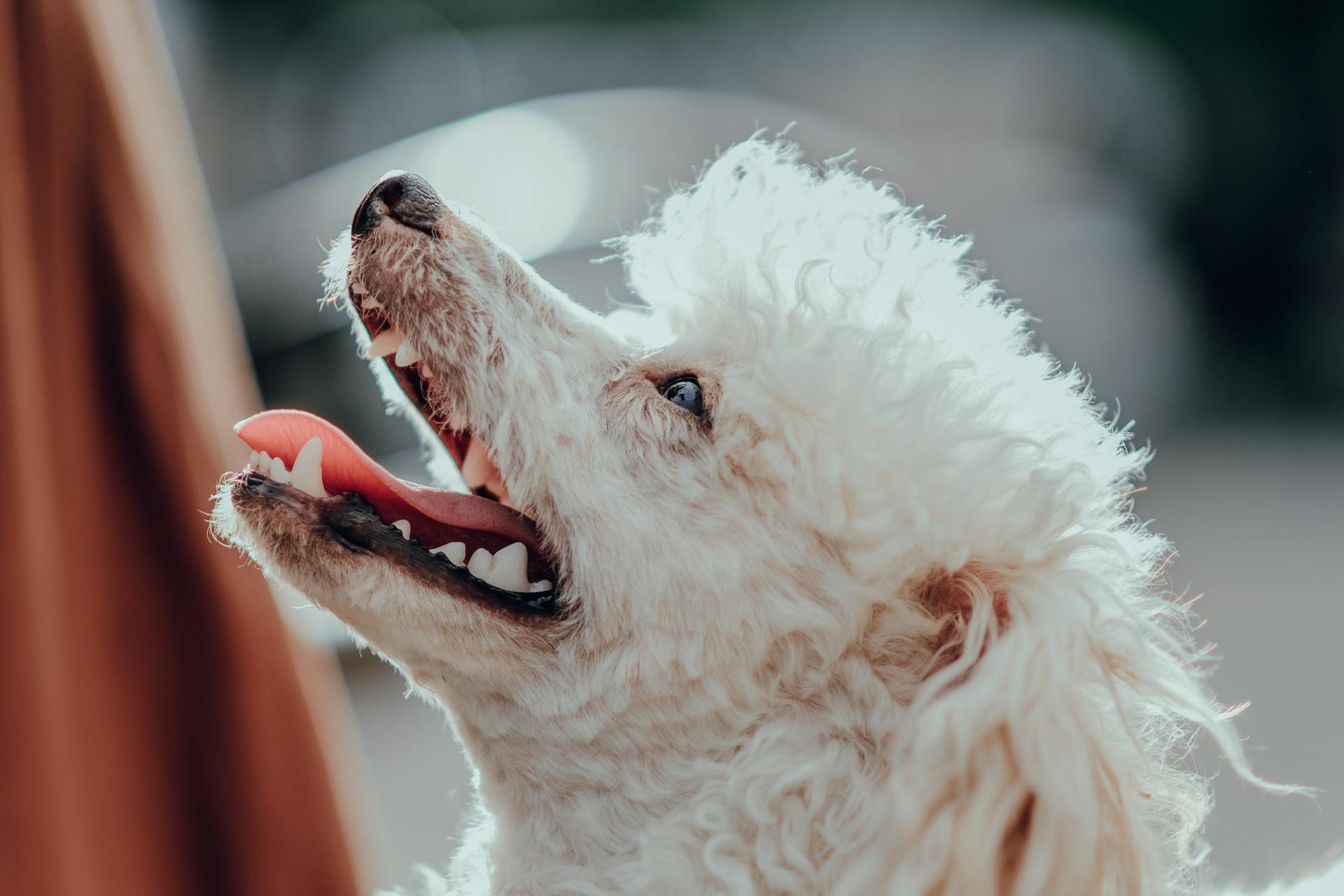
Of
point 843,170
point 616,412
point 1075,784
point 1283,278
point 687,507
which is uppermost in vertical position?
point 1283,278

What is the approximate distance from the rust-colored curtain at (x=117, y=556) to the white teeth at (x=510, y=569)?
0.82ft

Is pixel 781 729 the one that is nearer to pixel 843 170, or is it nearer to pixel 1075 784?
pixel 1075 784

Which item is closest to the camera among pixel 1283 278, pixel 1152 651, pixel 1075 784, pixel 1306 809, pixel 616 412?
pixel 1075 784

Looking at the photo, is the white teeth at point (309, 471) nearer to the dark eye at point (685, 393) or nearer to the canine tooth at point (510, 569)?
the canine tooth at point (510, 569)

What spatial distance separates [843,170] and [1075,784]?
0.88 meters

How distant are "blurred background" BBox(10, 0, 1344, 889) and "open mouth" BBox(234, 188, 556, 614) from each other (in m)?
2.02

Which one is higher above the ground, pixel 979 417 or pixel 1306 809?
pixel 979 417

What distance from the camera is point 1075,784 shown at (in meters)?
0.91

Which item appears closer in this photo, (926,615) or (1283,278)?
(926,615)

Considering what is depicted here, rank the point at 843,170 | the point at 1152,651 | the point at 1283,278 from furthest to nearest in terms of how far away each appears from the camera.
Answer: the point at 1283,278 < the point at 843,170 < the point at 1152,651

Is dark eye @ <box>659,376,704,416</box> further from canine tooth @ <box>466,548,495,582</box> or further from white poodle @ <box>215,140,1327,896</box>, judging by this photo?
canine tooth @ <box>466,548,495,582</box>

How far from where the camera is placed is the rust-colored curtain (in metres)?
0.95

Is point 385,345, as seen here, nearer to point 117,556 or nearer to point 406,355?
point 406,355

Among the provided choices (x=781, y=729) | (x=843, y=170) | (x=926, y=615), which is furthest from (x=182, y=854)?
(x=843, y=170)
